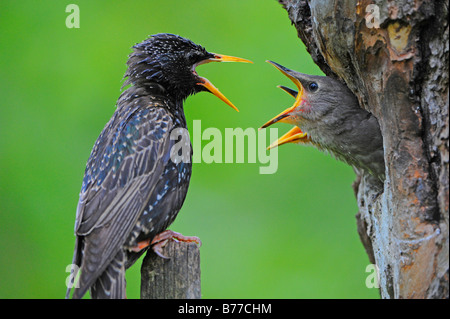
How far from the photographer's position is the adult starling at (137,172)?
161 inches

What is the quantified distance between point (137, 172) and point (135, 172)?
0.04 ft

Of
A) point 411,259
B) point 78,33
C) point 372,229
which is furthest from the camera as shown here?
point 78,33

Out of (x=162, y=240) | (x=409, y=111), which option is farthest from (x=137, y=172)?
(x=409, y=111)

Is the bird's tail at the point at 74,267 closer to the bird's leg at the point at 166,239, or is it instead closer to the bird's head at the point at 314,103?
the bird's leg at the point at 166,239

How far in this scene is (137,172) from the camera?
4.51 meters

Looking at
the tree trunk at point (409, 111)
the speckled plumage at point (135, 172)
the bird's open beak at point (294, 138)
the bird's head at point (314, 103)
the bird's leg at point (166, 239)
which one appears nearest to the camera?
the tree trunk at point (409, 111)

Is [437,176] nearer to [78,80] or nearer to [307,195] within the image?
[307,195]

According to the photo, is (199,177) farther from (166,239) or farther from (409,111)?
(409,111)

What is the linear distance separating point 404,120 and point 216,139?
3092 millimetres

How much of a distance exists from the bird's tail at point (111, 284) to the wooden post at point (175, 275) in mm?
160

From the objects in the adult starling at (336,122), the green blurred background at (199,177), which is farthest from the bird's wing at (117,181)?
the green blurred background at (199,177)

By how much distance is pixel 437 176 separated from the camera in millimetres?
3723
